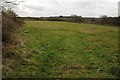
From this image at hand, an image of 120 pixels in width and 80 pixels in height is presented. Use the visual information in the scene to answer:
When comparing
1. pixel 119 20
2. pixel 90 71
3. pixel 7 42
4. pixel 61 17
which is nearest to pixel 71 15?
pixel 61 17

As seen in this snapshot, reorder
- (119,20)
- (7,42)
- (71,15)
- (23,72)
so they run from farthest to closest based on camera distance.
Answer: (71,15), (119,20), (7,42), (23,72)

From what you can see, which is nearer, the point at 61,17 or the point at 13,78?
the point at 13,78

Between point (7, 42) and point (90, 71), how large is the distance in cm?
771

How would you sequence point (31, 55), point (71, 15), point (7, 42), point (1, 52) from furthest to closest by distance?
point (71, 15), point (7, 42), point (31, 55), point (1, 52)

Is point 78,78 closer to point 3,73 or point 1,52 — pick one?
point 3,73

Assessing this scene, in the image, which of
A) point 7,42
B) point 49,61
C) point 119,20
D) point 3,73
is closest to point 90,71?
point 49,61

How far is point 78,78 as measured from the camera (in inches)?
561

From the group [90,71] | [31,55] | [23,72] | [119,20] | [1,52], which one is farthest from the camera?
[119,20]

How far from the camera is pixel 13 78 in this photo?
13609 mm

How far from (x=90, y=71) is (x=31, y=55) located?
16.3 ft

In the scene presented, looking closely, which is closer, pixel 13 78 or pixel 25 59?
pixel 13 78

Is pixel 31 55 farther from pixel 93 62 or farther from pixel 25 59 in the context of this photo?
pixel 93 62

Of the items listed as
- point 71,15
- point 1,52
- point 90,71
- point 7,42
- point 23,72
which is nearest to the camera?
point 23,72

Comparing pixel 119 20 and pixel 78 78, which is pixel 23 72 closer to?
pixel 78 78
